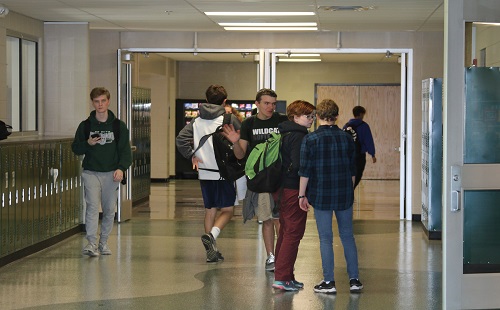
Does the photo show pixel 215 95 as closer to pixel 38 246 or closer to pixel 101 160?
pixel 101 160

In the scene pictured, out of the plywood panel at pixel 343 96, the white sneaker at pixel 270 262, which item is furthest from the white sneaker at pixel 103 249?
the plywood panel at pixel 343 96

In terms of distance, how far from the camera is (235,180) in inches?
332

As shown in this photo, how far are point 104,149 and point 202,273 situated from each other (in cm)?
176

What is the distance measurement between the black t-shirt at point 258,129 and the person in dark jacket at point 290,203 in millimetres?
477

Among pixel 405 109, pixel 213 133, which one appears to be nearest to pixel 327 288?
pixel 213 133

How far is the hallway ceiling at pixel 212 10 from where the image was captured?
9406mm

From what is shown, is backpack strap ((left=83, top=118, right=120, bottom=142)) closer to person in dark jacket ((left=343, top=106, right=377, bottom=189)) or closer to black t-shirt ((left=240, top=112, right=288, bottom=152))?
black t-shirt ((left=240, top=112, right=288, bottom=152))

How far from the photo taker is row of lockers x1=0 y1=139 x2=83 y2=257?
8312mm

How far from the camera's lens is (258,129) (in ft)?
25.6

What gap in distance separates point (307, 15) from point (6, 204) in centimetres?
415

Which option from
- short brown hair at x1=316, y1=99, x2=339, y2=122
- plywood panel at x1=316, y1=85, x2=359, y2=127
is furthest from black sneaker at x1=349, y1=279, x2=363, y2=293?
plywood panel at x1=316, y1=85, x2=359, y2=127

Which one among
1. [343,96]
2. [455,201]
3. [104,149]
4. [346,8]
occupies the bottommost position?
[455,201]

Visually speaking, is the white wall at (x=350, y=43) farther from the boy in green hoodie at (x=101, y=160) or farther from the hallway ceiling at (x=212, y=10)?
the boy in green hoodie at (x=101, y=160)

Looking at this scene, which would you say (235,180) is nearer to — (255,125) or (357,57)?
(255,125)
